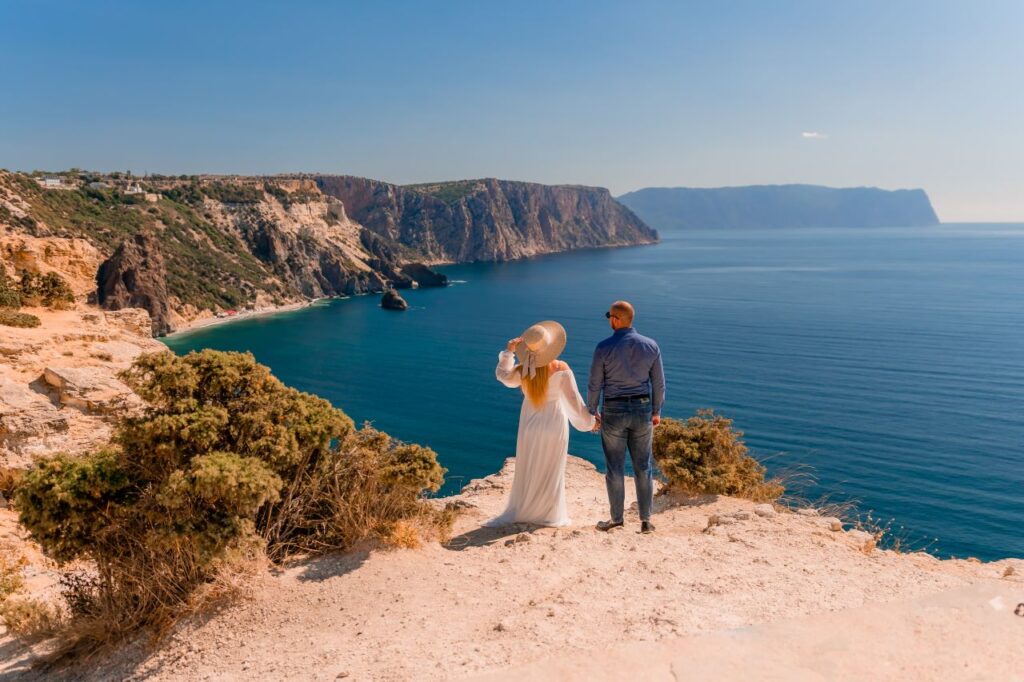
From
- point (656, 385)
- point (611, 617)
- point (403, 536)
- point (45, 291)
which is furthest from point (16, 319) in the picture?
point (611, 617)

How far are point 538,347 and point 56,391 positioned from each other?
10272 millimetres

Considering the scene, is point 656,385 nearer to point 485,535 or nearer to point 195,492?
point 485,535

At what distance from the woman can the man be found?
1.12 feet

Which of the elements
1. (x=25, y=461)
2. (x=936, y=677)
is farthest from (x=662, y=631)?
(x=25, y=461)

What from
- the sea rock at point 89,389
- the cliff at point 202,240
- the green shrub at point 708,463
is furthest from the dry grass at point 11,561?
the cliff at point 202,240

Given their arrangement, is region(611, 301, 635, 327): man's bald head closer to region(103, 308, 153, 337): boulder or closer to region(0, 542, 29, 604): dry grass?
region(0, 542, 29, 604): dry grass

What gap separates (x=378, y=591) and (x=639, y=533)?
10.9 feet

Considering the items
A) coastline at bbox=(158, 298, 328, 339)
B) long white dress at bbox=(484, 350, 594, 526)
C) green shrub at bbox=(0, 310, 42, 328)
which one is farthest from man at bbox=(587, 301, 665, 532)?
coastline at bbox=(158, 298, 328, 339)

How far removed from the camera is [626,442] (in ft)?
25.3

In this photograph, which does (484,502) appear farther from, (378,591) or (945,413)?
(945,413)

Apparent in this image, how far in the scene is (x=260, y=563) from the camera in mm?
5785

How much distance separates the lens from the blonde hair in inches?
305

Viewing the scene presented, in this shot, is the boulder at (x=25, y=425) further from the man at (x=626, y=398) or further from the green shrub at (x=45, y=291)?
the man at (x=626, y=398)

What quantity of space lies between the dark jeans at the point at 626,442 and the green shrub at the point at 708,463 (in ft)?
9.79
